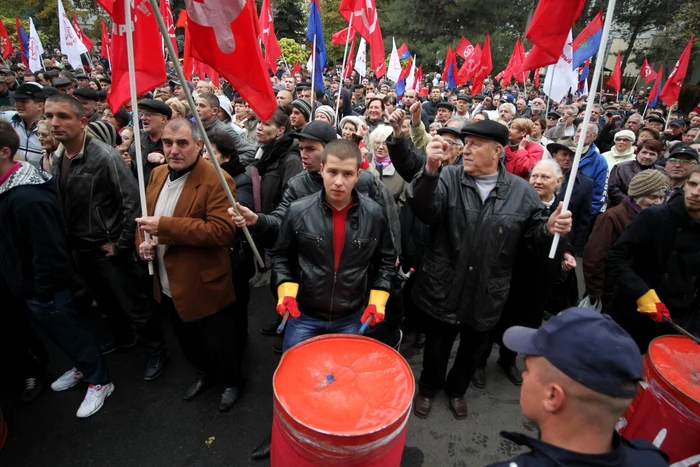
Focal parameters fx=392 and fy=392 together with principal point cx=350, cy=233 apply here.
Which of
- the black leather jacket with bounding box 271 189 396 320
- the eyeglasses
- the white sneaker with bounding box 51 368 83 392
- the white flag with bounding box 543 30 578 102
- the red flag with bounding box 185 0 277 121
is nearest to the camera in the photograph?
the red flag with bounding box 185 0 277 121

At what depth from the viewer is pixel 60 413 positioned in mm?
3066

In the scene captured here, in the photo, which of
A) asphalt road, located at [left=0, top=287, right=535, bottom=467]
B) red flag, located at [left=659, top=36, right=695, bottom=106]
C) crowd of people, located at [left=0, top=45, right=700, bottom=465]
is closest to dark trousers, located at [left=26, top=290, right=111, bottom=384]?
crowd of people, located at [left=0, top=45, right=700, bottom=465]

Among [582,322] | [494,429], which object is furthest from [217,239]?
[494,429]

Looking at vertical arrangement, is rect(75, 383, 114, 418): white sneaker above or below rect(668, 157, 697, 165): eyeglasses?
below

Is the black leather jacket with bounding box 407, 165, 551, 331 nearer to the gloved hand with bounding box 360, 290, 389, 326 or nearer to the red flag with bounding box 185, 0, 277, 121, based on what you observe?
the gloved hand with bounding box 360, 290, 389, 326

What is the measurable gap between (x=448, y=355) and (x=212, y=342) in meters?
1.86

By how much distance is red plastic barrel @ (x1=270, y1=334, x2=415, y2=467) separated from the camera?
4.97 ft

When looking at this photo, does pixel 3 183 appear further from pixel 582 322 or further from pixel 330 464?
pixel 582 322

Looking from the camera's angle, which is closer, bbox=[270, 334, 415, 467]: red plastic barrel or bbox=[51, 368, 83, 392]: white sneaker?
bbox=[270, 334, 415, 467]: red plastic barrel

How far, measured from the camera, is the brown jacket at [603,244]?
3.63 m

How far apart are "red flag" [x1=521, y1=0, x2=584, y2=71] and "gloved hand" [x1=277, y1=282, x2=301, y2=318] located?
2497mm

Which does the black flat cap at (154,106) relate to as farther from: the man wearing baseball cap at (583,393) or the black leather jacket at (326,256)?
the man wearing baseball cap at (583,393)

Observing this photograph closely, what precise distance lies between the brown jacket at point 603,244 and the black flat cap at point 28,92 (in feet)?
20.9

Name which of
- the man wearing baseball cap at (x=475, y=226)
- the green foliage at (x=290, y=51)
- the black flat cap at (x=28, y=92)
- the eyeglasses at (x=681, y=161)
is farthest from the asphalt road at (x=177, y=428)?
the green foliage at (x=290, y=51)
